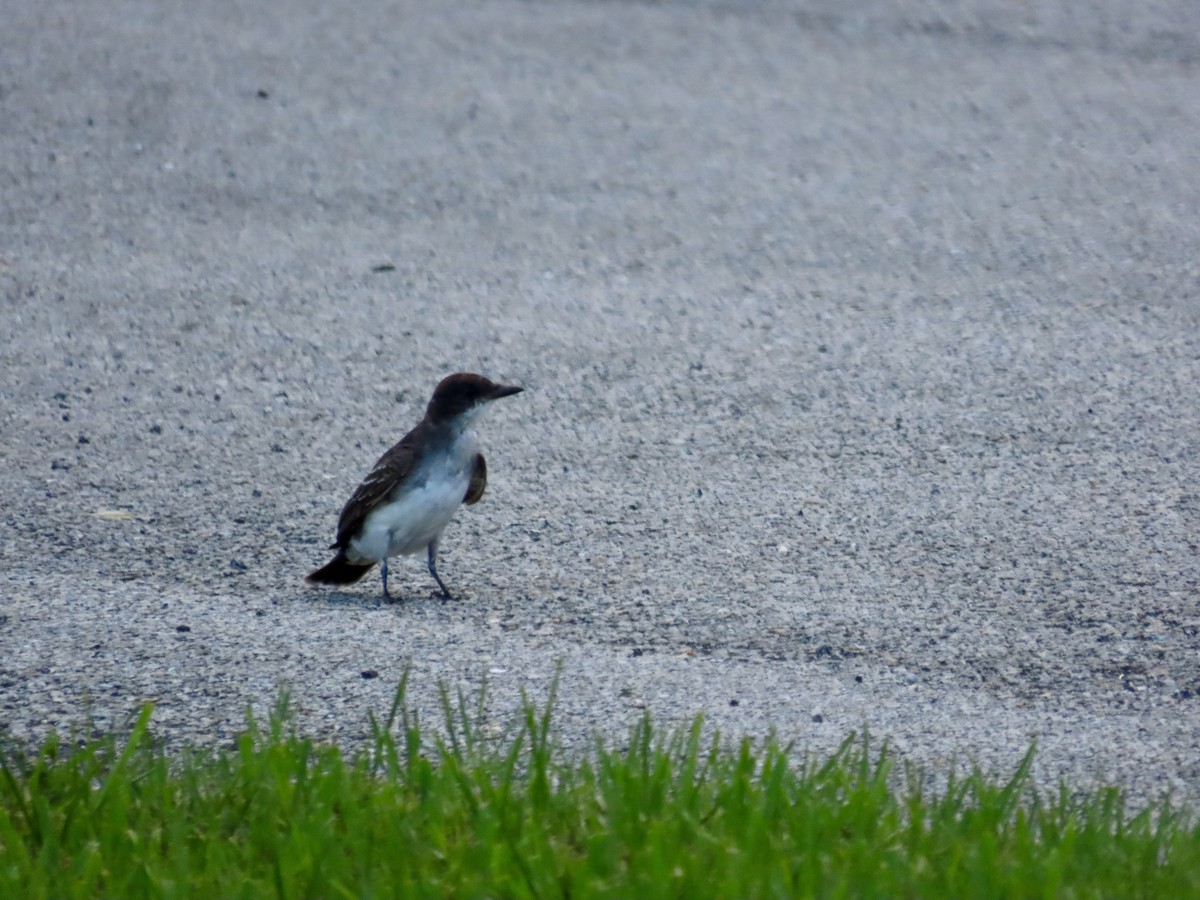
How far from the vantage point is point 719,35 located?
42.1 ft

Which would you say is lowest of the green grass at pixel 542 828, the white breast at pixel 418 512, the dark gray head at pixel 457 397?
the green grass at pixel 542 828

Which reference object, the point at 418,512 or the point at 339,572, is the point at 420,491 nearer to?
the point at 418,512

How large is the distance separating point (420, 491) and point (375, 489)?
20cm

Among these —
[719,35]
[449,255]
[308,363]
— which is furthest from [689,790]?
[719,35]

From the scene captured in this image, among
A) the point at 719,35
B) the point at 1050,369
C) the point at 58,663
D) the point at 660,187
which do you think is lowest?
the point at 58,663

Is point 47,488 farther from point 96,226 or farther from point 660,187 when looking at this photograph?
point 660,187

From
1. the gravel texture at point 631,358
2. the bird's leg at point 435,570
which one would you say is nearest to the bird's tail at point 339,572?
the gravel texture at point 631,358

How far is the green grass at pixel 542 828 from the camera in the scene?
3.65 metres

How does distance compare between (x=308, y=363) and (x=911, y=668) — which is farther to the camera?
(x=308, y=363)

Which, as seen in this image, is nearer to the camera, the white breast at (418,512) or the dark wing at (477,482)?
the white breast at (418,512)

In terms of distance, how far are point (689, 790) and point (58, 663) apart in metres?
2.23

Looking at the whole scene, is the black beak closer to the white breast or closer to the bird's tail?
the white breast

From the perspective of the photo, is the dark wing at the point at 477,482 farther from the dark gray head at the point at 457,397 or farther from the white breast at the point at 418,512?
the dark gray head at the point at 457,397

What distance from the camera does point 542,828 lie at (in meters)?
3.93
